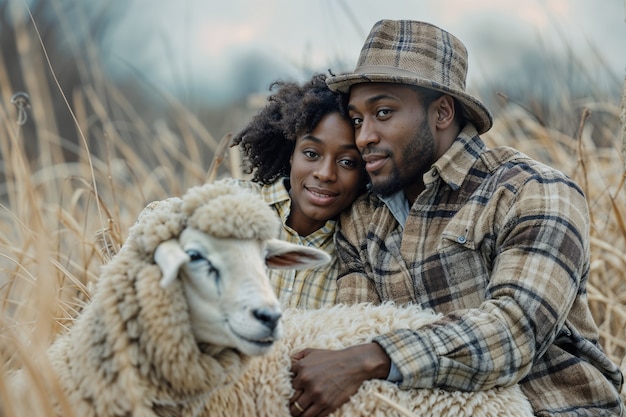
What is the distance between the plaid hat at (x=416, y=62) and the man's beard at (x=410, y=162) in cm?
21

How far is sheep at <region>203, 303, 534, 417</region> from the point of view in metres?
2.47

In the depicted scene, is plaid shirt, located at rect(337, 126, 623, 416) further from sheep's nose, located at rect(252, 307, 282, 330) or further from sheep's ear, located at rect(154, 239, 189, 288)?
sheep's ear, located at rect(154, 239, 189, 288)

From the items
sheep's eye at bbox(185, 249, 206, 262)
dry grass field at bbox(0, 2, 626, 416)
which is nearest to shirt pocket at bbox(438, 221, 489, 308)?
dry grass field at bbox(0, 2, 626, 416)

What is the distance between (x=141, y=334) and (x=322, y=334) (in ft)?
2.43

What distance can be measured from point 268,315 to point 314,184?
4.57 feet

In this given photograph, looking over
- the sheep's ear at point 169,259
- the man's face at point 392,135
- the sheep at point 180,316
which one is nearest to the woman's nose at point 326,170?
the man's face at point 392,135

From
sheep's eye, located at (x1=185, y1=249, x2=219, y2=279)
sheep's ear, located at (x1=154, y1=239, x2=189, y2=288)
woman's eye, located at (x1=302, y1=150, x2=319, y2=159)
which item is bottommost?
woman's eye, located at (x1=302, y1=150, x2=319, y2=159)

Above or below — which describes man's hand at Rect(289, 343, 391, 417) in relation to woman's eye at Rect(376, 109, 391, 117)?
below

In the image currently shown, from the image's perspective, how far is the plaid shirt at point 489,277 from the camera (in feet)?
8.66

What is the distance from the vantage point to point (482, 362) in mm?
2602

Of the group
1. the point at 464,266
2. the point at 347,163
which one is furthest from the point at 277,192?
the point at 464,266

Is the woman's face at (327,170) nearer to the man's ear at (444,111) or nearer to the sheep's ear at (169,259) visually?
the man's ear at (444,111)

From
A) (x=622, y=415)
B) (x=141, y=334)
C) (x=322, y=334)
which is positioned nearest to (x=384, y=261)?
(x=322, y=334)

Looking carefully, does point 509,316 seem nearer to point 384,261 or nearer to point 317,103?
point 384,261
